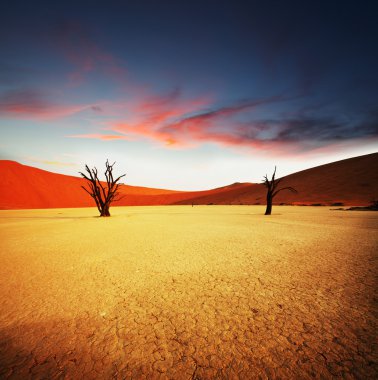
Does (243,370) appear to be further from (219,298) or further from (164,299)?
(164,299)

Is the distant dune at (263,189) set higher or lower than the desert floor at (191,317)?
higher

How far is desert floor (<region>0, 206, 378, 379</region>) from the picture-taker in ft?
4.99

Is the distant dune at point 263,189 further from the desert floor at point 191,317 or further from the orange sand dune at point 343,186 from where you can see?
the desert floor at point 191,317

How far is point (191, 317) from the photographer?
7.00ft

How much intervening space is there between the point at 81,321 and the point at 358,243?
6.31m

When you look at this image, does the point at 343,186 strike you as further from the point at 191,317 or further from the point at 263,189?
the point at 191,317

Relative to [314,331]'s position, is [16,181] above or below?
above

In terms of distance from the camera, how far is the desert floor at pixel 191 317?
152 centimetres

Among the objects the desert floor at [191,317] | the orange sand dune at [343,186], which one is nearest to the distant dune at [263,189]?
the orange sand dune at [343,186]

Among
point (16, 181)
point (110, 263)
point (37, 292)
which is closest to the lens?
point (37, 292)

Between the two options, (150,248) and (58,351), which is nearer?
(58,351)

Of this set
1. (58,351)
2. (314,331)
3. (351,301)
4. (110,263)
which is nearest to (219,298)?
(314,331)

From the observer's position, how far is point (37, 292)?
2.79m

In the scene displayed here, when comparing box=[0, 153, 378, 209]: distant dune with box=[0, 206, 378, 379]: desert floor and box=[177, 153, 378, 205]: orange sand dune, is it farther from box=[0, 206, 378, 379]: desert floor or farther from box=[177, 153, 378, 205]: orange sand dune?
box=[0, 206, 378, 379]: desert floor
